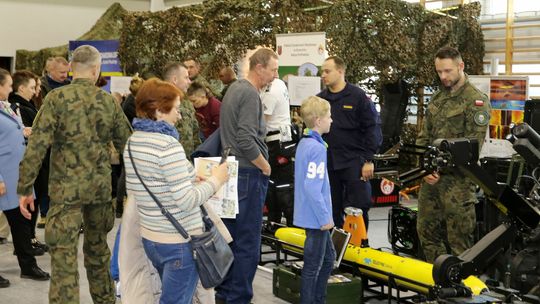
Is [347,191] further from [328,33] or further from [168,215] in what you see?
[328,33]

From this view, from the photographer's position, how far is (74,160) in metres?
3.71

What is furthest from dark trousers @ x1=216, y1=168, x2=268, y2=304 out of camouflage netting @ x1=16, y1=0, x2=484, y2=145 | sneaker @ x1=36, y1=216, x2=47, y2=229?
camouflage netting @ x1=16, y1=0, x2=484, y2=145

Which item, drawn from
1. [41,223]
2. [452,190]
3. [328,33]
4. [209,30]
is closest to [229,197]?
[452,190]

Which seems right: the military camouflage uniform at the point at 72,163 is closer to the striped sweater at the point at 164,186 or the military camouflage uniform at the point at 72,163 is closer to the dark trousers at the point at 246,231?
the dark trousers at the point at 246,231

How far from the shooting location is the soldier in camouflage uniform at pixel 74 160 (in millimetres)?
3686

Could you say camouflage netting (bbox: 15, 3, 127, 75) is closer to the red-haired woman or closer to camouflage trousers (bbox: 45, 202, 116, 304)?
camouflage trousers (bbox: 45, 202, 116, 304)

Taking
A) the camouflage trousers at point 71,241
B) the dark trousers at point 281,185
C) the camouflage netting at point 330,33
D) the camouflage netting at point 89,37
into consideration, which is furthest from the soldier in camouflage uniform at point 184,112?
the camouflage netting at point 89,37

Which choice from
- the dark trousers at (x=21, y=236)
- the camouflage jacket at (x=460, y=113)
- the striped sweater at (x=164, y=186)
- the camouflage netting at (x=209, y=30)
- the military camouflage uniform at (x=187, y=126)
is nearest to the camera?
the striped sweater at (x=164, y=186)

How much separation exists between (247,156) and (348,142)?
1427 millimetres

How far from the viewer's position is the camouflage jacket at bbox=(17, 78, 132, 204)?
3.66 metres

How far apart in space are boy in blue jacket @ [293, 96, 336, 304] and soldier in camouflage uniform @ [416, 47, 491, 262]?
799 millimetres

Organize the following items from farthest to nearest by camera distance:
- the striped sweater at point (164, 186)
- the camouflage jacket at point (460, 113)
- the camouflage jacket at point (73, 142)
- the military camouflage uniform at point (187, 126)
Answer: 1. the military camouflage uniform at point (187, 126)
2. the camouflage jacket at point (460, 113)
3. the camouflage jacket at point (73, 142)
4. the striped sweater at point (164, 186)

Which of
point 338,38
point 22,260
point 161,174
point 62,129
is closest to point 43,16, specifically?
point 338,38

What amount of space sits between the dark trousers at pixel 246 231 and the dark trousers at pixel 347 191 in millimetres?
1174
